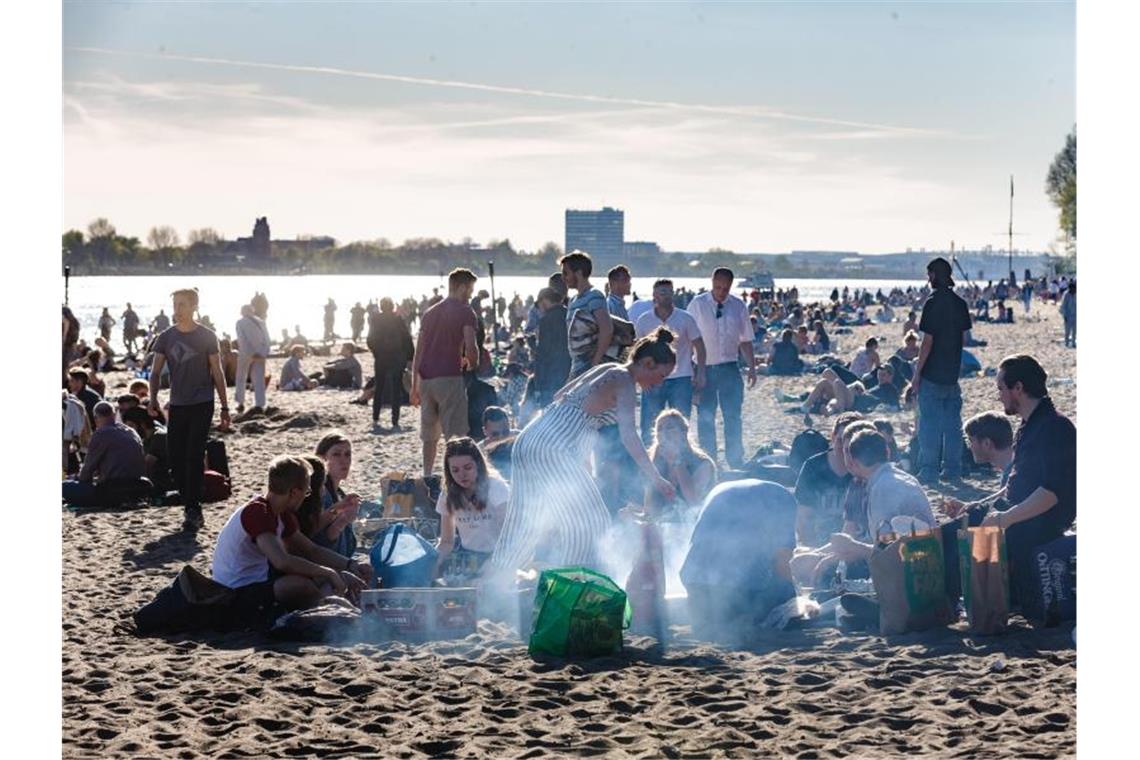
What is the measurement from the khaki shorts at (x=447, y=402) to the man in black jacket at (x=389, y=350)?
4.92 m

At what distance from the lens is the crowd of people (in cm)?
646

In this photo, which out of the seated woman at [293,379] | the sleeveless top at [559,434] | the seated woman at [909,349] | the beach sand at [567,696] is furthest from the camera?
the seated woman at [293,379]

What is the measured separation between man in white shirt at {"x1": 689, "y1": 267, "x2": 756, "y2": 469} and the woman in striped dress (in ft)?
13.7

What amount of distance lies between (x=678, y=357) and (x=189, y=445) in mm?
3804

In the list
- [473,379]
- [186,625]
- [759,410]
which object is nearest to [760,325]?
[759,410]

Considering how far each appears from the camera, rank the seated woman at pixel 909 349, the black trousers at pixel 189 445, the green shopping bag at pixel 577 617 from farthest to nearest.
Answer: the seated woman at pixel 909 349 → the black trousers at pixel 189 445 → the green shopping bag at pixel 577 617

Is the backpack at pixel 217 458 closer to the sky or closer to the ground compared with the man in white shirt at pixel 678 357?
closer to the ground

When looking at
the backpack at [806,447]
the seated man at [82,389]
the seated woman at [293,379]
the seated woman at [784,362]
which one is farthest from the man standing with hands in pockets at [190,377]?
the seated woman at [784,362]

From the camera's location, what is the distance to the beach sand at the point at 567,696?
16.3ft

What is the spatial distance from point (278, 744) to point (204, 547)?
13.9ft

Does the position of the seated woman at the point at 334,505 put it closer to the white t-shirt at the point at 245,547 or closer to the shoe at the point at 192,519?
the white t-shirt at the point at 245,547

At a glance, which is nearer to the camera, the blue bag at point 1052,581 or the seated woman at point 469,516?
the blue bag at point 1052,581

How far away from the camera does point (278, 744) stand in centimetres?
505
